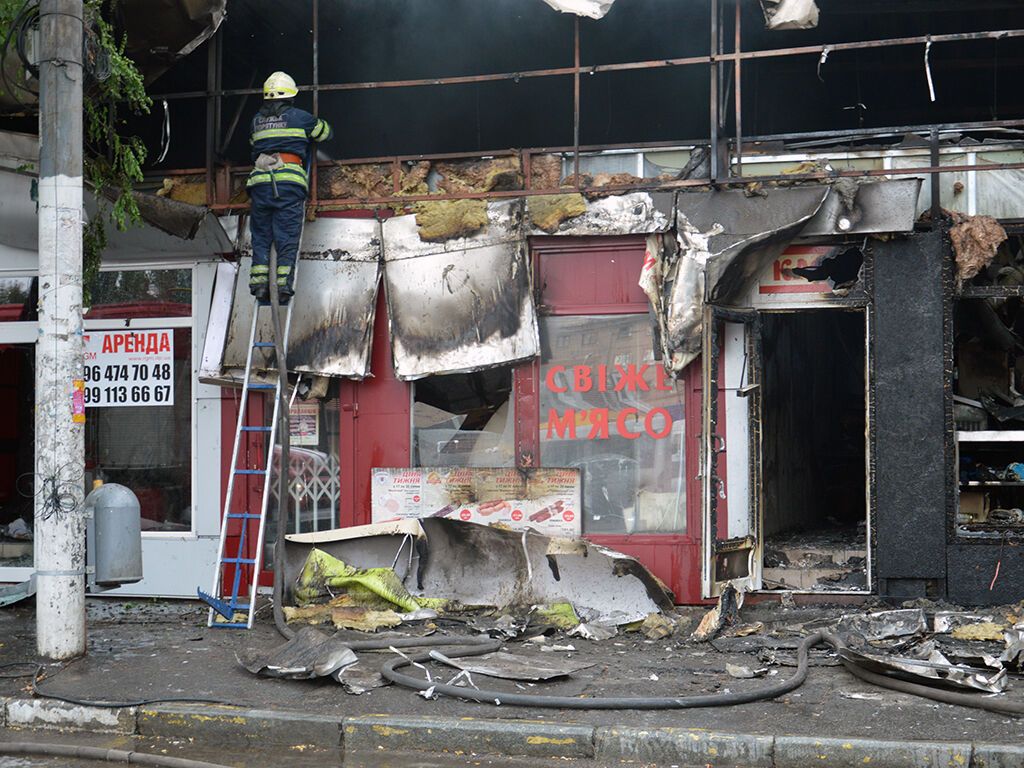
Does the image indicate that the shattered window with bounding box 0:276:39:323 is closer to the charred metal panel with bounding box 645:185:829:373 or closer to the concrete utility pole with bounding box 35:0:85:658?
the concrete utility pole with bounding box 35:0:85:658

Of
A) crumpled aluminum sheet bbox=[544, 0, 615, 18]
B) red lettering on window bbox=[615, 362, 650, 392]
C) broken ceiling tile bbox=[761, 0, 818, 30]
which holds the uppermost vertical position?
crumpled aluminum sheet bbox=[544, 0, 615, 18]

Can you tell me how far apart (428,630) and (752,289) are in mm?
4028

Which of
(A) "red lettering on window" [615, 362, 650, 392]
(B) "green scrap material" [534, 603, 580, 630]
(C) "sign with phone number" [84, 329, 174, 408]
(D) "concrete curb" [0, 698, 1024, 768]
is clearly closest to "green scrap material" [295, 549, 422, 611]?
(B) "green scrap material" [534, 603, 580, 630]

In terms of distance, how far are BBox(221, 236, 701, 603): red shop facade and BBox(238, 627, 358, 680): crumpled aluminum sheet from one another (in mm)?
2484

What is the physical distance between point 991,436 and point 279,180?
6.47 m

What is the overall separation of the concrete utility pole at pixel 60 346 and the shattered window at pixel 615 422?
13.2 ft

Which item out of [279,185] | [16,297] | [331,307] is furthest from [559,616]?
[16,297]

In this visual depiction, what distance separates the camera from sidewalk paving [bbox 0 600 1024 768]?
20.8 ft

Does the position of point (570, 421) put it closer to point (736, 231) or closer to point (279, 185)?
point (736, 231)

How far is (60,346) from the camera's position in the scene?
27.4 ft

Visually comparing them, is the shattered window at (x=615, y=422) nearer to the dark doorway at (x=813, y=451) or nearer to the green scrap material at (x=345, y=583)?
the dark doorway at (x=813, y=451)

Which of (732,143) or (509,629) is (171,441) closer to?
(509,629)

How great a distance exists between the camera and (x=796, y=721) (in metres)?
6.74

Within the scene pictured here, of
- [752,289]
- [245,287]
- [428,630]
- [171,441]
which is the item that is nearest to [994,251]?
[752,289]
